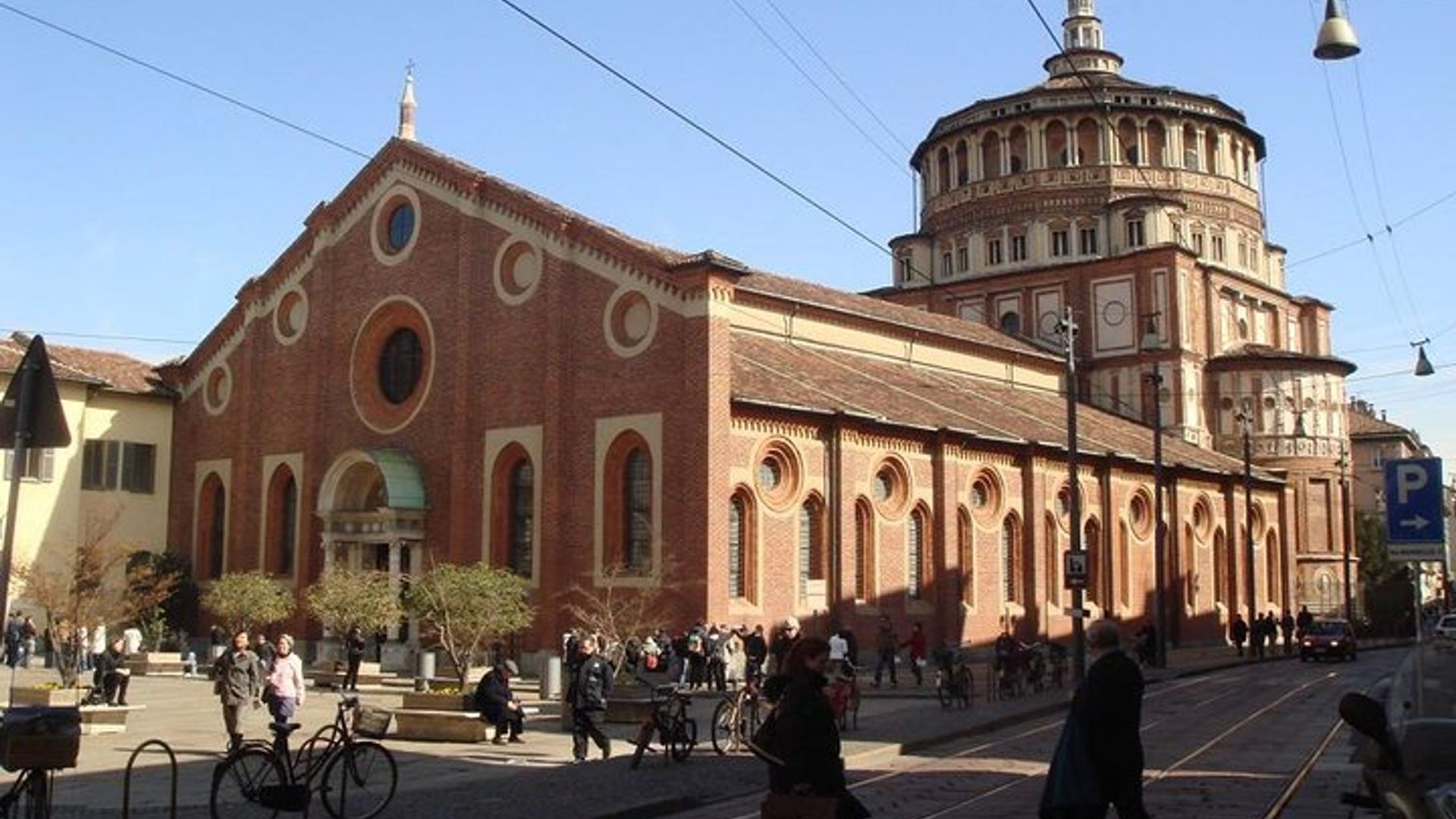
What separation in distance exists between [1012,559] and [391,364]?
1841cm

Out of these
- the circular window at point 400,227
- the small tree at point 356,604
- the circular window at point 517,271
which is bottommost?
the small tree at point 356,604

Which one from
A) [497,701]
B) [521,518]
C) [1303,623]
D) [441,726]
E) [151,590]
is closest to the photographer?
[497,701]

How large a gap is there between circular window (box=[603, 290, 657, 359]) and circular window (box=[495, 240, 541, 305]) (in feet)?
8.90

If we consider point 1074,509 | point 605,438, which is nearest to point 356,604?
point 605,438

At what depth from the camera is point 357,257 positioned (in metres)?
39.4

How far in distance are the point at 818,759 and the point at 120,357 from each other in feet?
134

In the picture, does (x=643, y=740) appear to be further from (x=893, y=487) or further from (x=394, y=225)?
(x=394, y=225)

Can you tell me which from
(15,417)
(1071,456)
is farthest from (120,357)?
(15,417)

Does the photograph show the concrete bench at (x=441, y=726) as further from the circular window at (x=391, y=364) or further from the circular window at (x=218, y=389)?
the circular window at (x=218, y=389)

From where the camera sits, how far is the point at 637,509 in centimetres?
3228

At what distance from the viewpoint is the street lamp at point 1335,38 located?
1307cm

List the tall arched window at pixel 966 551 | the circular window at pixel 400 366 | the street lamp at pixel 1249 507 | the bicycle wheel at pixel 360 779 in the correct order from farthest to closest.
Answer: the street lamp at pixel 1249 507 → the tall arched window at pixel 966 551 → the circular window at pixel 400 366 → the bicycle wheel at pixel 360 779

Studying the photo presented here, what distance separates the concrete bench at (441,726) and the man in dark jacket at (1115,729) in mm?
12345

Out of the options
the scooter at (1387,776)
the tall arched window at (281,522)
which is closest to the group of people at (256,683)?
the scooter at (1387,776)
